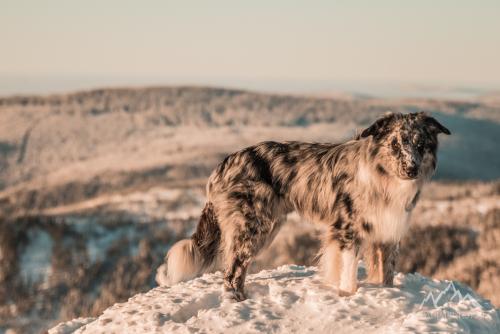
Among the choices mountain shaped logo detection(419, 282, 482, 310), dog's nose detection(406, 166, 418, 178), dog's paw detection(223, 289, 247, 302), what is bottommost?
dog's paw detection(223, 289, 247, 302)

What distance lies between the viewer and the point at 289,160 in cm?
1113

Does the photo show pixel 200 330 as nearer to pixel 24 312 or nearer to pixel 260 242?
pixel 260 242

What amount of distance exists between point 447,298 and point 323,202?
278cm

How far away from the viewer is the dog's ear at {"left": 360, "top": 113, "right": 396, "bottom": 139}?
982cm

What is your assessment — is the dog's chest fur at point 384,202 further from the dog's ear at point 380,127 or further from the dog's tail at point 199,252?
the dog's tail at point 199,252

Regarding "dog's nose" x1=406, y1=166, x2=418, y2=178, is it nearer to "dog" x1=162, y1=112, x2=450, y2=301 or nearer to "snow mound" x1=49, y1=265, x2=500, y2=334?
"dog" x1=162, y1=112, x2=450, y2=301

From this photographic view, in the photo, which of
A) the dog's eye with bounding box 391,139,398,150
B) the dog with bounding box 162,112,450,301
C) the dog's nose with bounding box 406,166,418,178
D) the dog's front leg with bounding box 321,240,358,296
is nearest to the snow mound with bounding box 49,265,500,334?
the dog's front leg with bounding box 321,240,358,296

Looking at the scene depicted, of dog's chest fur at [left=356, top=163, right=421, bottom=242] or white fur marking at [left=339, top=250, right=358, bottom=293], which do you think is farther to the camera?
white fur marking at [left=339, top=250, right=358, bottom=293]

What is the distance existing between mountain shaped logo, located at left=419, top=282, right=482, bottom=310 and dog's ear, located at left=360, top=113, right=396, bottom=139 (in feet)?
9.67

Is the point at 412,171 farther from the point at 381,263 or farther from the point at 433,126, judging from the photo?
the point at 381,263

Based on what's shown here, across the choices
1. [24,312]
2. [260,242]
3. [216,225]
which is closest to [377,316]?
[260,242]

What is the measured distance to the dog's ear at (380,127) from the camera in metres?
9.82

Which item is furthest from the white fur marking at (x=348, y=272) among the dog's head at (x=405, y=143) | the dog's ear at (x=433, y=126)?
the dog's ear at (x=433, y=126)

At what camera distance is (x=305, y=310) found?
33.9ft
